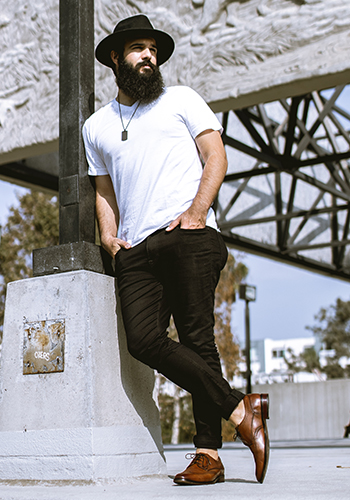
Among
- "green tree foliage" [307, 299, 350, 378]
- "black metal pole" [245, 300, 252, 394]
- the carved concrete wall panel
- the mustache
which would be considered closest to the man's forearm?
the mustache

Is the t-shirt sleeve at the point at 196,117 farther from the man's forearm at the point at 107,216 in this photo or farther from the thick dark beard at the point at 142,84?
the man's forearm at the point at 107,216

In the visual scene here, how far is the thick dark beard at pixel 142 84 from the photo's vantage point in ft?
11.0

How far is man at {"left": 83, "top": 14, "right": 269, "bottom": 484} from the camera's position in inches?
116

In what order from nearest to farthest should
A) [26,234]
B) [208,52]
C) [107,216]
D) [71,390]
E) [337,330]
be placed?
1. [71,390]
2. [107,216]
3. [208,52]
4. [26,234]
5. [337,330]

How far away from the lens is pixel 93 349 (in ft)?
10.2

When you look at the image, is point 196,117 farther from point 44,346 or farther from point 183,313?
point 44,346

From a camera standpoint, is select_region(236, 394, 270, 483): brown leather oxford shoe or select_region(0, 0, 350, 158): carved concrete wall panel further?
select_region(0, 0, 350, 158): carved concrete wall panel

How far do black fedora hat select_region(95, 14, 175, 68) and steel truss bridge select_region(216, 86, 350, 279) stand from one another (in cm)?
529

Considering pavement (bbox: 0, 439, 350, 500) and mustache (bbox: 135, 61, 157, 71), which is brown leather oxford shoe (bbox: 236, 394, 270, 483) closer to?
pavement (bbox: 0, 439, 350, 500)

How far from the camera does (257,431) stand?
9.43ft

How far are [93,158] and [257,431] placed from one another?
1607 mm

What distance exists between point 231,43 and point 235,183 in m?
6.12

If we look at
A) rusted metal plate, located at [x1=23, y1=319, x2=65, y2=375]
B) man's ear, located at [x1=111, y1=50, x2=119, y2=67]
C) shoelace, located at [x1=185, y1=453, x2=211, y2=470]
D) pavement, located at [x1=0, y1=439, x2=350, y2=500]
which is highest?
man's ear, located at [x1=111, y1=50, x2=119, y2=67]

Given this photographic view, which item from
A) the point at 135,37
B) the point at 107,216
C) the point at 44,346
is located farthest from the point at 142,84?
the point at 44,346
